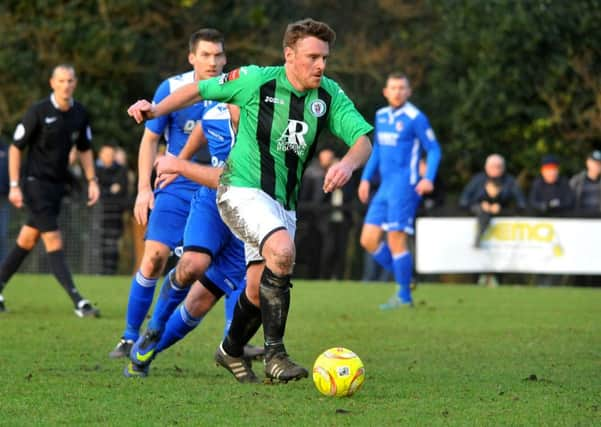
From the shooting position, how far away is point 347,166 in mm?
7004

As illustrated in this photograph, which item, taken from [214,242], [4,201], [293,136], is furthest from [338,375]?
[4,201]

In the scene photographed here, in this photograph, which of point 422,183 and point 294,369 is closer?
point 294,369

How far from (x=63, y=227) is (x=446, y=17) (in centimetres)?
1018

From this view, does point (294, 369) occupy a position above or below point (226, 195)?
below

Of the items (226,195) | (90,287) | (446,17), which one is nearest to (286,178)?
(226,195)

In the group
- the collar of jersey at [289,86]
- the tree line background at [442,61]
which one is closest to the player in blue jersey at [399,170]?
the collar of jersey at [289,86]

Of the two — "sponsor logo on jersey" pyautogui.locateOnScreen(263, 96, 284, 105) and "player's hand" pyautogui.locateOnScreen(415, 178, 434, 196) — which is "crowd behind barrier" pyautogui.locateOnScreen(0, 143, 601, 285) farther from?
"sponsor logo on jersey" pyautogui.locateOnScreen(263, 96, 284, 105)

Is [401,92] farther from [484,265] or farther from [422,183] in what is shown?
[484,265]

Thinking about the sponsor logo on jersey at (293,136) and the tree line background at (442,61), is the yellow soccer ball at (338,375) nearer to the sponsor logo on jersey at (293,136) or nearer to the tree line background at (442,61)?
the sponsor logo on jersey at (293,136)

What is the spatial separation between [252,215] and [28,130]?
575 cm

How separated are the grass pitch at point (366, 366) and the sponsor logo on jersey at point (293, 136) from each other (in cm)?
137

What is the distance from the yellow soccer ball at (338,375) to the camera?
22.6 feet

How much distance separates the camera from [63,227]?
21094 mm

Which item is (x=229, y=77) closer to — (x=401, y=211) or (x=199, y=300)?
(x=199, y=300)
